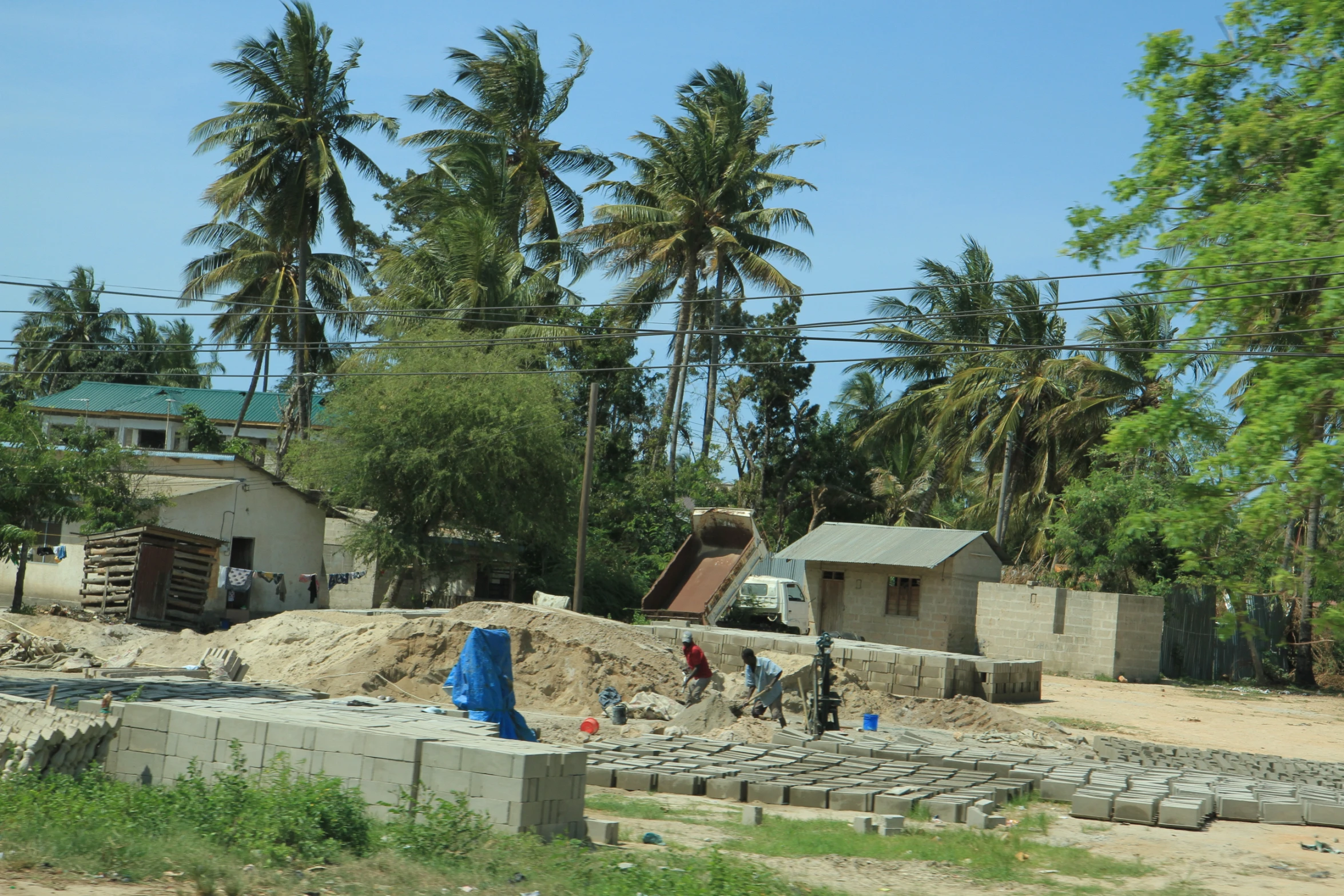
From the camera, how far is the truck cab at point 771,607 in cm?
3016

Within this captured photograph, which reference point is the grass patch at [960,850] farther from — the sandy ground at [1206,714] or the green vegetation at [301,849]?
the sandy ground at [1206,714]

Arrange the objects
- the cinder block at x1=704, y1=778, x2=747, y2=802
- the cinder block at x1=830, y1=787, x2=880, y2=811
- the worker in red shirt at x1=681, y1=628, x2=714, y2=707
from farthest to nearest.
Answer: the worker in red shirt at x1=681, y1=628, x2=714, y2=707
the cinder block at x1=704, y1=778, x2=747, y2=802
the cinder block at x1=830, y1=787, x2=880, y2=811

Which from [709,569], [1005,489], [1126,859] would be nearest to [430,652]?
[709,569]

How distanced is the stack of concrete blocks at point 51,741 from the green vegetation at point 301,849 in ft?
1.15

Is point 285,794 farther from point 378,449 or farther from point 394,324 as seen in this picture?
point 394,324

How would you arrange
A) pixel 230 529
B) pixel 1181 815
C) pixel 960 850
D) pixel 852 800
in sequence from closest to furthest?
pixel 960 850, pixel 1181 815, pixel 852 800, pixel 230 529

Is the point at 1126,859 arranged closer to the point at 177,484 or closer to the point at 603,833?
the point at 603,833

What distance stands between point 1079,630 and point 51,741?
23.3 metres

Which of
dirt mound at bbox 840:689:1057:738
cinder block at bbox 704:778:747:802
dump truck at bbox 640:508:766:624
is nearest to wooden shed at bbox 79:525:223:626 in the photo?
dump truck at bbox 640:508:766:624

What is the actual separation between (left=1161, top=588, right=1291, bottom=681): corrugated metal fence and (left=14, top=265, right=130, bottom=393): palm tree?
5482cm

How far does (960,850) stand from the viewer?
9.22m

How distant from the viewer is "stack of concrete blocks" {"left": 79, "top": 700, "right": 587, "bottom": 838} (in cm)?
805

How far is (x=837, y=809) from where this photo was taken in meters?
11.0

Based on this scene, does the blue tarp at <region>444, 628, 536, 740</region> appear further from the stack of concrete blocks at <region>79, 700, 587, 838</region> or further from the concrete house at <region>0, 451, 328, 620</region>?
the concrete house at <region>0, 451, 328, 620</region>
